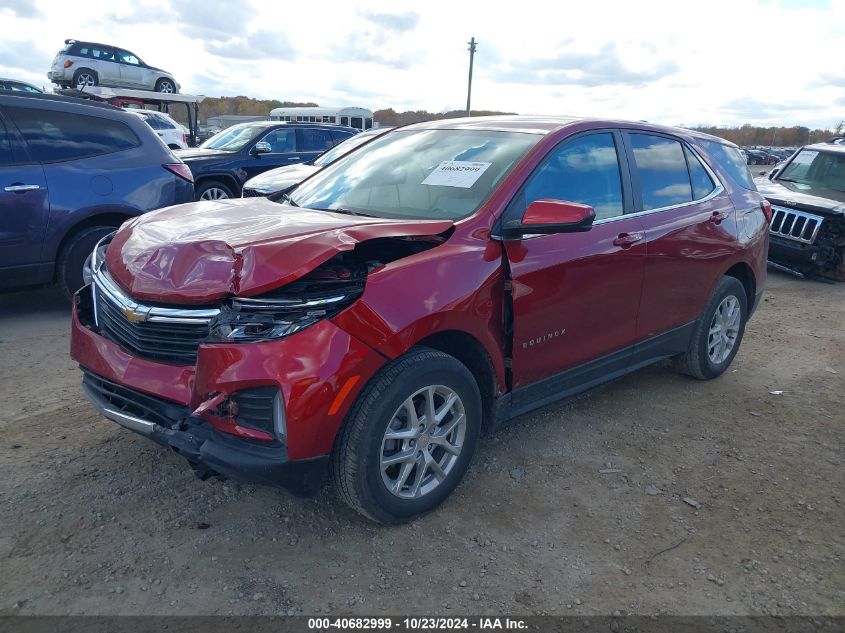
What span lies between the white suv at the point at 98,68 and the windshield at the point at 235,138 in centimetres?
1158

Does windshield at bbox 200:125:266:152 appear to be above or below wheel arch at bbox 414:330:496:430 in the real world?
above

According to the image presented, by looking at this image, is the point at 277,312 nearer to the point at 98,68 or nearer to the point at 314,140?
the point at 314,140

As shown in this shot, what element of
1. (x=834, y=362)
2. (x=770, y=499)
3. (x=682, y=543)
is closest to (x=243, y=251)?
(x=682, y=543)

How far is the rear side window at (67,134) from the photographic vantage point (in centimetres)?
548

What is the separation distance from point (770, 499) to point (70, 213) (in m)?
5.52

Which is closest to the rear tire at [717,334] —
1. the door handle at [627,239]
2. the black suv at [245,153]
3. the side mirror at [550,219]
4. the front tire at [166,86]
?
the door handle at [627,239]

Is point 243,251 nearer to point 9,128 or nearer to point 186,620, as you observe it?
point 186,620

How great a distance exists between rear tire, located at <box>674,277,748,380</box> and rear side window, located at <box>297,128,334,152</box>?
29.8ft

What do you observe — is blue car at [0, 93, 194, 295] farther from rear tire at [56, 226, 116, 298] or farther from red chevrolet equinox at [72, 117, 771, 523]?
red chevrolet equinox at [72, 117, 771, 523]

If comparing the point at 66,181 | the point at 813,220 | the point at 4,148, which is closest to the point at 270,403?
the point at 66,181

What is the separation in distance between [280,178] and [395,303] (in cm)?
654

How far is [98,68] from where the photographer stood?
2144 cm

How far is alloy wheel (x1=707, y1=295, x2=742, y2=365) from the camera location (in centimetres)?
487

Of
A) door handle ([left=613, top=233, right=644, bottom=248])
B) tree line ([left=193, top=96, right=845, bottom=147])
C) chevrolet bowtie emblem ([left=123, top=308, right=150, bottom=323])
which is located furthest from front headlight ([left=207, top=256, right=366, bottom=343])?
tree line ([left=193, top=96, right=845, bottom=147])
